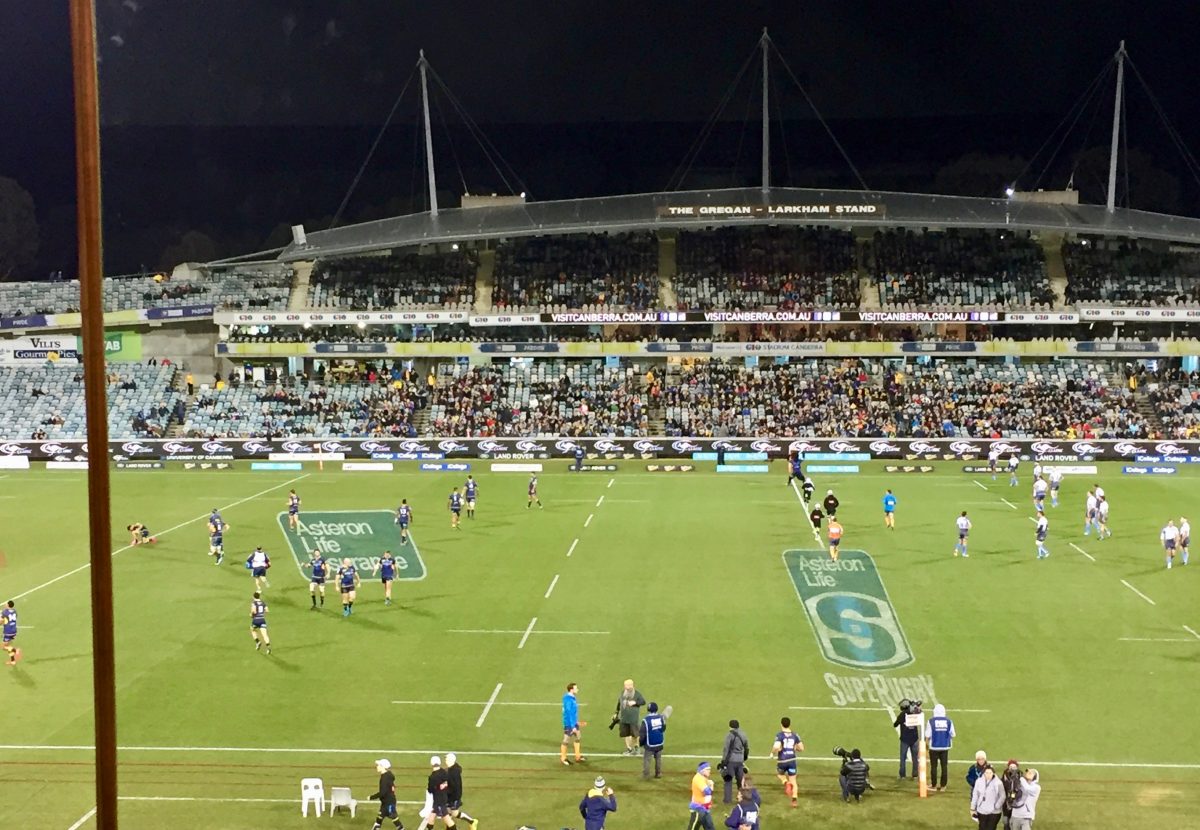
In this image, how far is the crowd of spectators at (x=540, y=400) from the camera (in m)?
58.8

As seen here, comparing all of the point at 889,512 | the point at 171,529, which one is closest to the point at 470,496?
the point at 171,529

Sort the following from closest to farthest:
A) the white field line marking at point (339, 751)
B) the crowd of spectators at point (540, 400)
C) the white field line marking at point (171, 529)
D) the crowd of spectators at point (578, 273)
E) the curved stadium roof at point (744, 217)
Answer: the white field line marking at point (339, 751) < the white field line marking at point (171, 529) < the crowd of spectators at point (540, 400) < the curved stadium roof at point (744, 217) < the crowd of spectators at point (578, 273)

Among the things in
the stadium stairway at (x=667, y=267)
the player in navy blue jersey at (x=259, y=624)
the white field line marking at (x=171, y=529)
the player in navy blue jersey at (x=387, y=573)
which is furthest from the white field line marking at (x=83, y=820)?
the stadium stairway at (x=667, y=267)

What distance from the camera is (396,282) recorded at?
223 feet

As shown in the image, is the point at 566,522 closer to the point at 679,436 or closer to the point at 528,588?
the point at 528,588

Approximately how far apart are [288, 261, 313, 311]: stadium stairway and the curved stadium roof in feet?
7.56

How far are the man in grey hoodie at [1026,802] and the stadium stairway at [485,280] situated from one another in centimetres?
5346

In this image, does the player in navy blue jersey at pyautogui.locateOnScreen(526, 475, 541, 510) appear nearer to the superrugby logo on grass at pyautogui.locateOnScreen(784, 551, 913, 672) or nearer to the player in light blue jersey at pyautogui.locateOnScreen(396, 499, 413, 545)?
the player in light blue jersey at pyautogui.locateOnScreen(396, 499, 413, 545)

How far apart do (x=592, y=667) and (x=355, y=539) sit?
625 inches

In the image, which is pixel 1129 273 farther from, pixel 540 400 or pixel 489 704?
pixel 489 704

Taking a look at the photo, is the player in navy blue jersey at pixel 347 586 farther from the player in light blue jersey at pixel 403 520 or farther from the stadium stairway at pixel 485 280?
the stadium stairway at pixel 485 280

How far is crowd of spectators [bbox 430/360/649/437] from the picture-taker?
2317 inches

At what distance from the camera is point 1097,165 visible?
101562 mm

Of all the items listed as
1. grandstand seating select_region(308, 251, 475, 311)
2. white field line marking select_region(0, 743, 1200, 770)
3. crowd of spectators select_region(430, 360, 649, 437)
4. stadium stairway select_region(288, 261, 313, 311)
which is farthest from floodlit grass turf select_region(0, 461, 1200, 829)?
stadium stairway select_region(288, 261, 313, 311)
